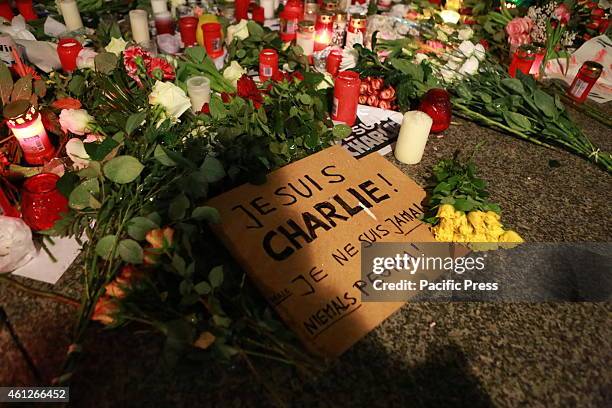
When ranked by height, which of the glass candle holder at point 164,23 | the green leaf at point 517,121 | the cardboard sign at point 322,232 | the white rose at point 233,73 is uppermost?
the glass candle holder at point 164,23

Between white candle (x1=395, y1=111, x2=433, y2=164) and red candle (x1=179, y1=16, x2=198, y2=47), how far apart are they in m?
0.94

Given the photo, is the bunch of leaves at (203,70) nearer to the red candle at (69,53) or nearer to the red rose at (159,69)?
the red rose at (159,69)

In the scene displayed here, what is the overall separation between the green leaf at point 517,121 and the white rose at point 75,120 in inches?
48.3

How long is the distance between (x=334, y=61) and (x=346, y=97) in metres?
0.30

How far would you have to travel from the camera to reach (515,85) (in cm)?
118

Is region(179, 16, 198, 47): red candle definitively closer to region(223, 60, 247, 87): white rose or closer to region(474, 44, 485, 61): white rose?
region(223, 60, 247, 87): white rose

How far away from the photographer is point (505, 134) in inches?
48.4

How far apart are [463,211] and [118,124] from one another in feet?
2.68

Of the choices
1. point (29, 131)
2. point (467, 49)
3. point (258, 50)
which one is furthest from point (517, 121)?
point (29, 131)

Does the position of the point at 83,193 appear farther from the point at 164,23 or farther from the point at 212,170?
the point at 164,23

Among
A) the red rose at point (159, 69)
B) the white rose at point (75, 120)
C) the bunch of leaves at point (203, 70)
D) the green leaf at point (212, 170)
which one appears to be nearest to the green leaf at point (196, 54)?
the bunch of leaves at point (203, 70)

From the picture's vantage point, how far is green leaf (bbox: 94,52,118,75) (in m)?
0.95

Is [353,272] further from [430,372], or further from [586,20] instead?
[586,20]

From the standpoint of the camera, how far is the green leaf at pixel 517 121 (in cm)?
116
